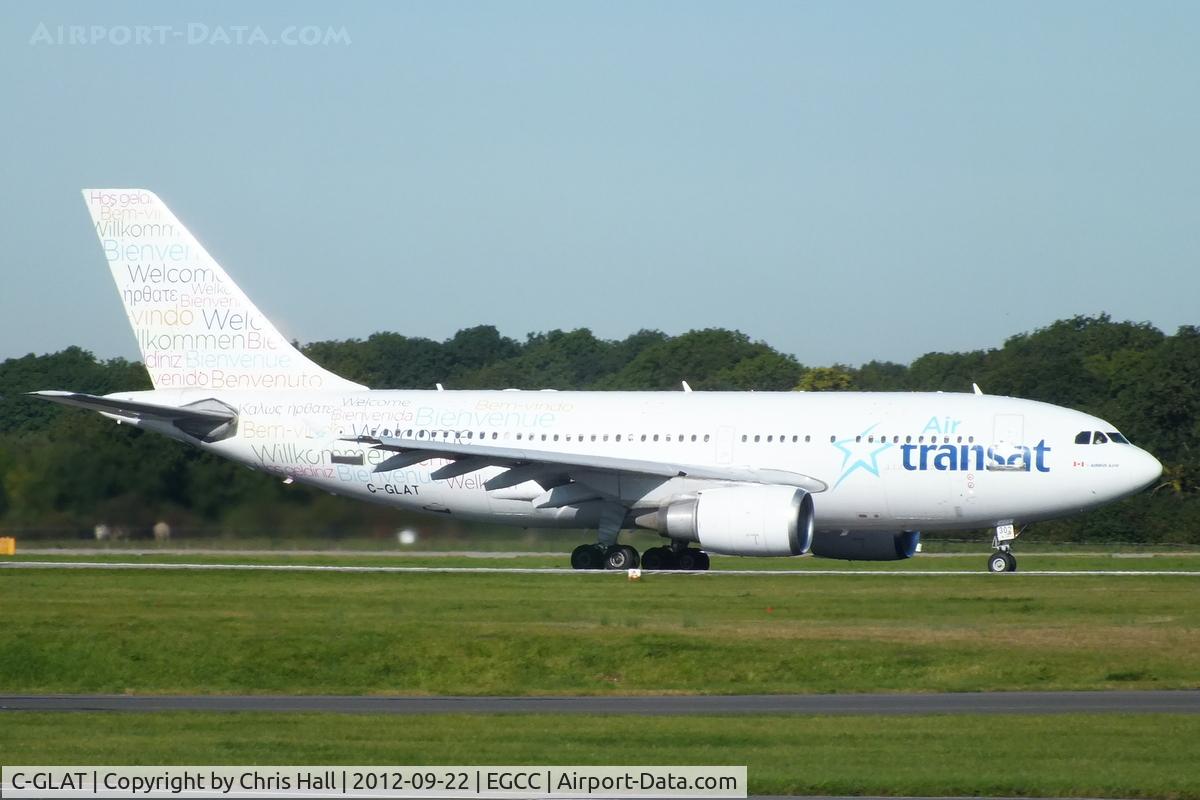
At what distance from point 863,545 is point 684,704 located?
768 inches

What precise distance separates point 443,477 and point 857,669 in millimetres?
16063

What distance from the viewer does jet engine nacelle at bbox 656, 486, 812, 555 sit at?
1248 inches

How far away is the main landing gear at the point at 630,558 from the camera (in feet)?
113

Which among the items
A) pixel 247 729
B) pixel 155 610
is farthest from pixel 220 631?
pixel 247 729

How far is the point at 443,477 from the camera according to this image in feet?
116

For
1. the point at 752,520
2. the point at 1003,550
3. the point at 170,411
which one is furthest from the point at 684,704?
the point at 170,411

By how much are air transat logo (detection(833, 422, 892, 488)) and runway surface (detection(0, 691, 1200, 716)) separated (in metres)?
15.2

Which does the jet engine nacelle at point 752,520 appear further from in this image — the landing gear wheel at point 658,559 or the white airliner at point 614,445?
the landing gear wheel at point 658,559

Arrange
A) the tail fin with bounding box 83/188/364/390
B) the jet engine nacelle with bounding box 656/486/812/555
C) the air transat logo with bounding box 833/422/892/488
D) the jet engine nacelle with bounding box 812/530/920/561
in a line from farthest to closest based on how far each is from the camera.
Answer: the tail fin with bounding box 83/188/364/390, the jet engine nacelle with bounding box 812/530/920/561, the air transat logo with bounding box 833/422/892/488, the jet engine nacelle with bounding box 656/486/812/555

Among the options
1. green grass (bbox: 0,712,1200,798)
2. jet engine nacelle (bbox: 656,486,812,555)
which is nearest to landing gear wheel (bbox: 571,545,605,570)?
jet engine nacelle (bbox: 656,486,812,555)

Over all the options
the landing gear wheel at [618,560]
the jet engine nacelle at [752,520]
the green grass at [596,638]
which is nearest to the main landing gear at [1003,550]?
the green grass at [596,638]

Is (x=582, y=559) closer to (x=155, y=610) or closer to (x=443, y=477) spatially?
(x=443, y=477)

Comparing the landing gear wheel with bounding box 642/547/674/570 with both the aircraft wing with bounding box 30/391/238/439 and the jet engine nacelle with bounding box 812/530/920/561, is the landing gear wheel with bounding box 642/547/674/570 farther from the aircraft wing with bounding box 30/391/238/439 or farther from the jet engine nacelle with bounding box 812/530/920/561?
the aircraft wing with bounding box 30/391/238/439

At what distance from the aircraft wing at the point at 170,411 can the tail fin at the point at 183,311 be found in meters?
1.20
